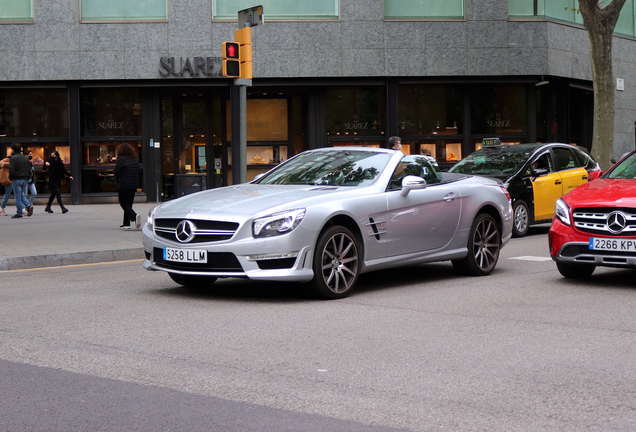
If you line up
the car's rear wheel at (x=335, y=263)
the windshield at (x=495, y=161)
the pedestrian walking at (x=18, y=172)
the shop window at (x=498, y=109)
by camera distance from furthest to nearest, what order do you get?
the shop window at (x=498, y=109), the pedestrian walking at (x=18, y=172), the windshield at (x=495, y=161), the car's rear wheel at (x=335, y=263)

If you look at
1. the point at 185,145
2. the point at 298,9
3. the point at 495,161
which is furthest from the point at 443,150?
the point at 495,161

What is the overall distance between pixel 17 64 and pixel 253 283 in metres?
19.0

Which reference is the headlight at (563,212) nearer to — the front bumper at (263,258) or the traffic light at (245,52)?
the front bumper at (263,258)

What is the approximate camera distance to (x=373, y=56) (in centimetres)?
2644

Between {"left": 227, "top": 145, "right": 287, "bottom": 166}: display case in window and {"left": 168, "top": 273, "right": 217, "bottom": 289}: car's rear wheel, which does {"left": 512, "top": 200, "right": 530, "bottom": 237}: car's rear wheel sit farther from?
{"left": 227, "top": 145, "right": 287, "bottom": 166}: display case in window

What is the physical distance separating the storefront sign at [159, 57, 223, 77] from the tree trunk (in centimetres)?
1060

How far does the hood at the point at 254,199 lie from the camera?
7801 millimetres

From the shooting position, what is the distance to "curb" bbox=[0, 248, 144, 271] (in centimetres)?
1128

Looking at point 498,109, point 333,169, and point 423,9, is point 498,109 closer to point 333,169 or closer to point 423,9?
point 423,9

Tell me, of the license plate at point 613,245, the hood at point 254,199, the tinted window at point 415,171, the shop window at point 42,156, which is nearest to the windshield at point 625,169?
the license plate at point 613,245

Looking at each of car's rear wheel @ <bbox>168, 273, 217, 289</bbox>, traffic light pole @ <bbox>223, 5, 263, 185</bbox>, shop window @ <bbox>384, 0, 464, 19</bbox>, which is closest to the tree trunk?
shop window @ <bbox>384, 0, 464, 19</bbox>

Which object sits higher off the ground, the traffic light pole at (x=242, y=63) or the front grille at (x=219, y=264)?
the traffic light pole at (x=242, y=63)

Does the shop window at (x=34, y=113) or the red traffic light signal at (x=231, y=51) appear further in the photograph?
the shop window at (x=34, y=113)

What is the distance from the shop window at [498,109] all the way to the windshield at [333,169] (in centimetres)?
1904
